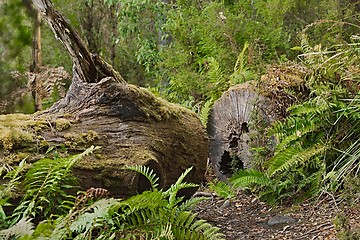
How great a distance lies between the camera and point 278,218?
4441mm

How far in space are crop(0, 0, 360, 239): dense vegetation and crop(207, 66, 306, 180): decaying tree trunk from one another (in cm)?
13

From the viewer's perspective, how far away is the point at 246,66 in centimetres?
711

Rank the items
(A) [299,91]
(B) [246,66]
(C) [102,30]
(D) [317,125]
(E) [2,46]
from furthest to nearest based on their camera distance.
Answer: (C) [102,30]
(B) [246,66]
(E) [2,46]
(A) [299,91]
(D) [317,125]

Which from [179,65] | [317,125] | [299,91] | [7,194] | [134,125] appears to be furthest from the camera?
[179,65]

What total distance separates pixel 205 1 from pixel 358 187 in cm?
684

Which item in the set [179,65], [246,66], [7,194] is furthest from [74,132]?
[179,65]

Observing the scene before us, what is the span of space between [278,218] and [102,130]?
170 centimetres

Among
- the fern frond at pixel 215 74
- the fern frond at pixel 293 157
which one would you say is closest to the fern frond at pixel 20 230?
the fern frond at pixel 293 157

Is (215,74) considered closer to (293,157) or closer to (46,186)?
(293,157)

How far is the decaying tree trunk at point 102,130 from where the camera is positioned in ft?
11.5

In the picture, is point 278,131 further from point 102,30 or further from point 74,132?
point 102,30

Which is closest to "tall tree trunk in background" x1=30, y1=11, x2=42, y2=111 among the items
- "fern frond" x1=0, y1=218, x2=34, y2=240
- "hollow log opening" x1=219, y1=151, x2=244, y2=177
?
"hollow log opening" x1=219, y1=151, x2=244, y2=177

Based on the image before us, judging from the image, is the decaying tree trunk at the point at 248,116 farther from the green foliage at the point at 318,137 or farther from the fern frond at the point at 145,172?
the fern frond at the point at 145,172

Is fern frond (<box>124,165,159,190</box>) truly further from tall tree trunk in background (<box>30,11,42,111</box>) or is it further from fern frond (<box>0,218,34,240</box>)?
tall tree trunk in background (<box>30,11,42,111</box>)
